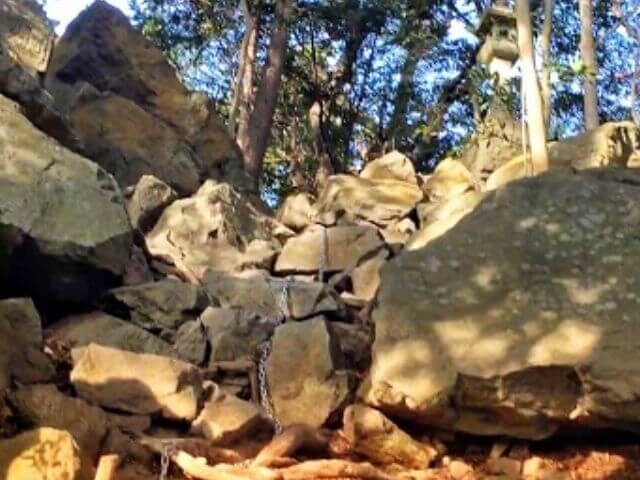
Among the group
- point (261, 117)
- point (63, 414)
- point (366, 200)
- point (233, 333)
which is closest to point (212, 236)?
point (366, 200)

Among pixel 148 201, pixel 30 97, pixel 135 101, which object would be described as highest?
pixel 135 101

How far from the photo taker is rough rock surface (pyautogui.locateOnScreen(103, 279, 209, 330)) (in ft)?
25.0

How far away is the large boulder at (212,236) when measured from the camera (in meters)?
10.0

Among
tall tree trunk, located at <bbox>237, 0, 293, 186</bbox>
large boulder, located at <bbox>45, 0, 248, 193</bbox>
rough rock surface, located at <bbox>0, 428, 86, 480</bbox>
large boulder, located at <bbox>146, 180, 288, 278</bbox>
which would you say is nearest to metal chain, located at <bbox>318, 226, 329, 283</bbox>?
large boulder, located at <bbox>146, 180, 288, 278</bbox>

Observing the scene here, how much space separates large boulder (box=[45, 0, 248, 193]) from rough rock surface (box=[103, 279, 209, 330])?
4.61m

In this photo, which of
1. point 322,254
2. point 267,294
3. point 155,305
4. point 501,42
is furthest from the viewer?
point 501,42

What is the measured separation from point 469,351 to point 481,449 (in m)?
0.76

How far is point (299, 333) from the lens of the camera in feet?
22.8

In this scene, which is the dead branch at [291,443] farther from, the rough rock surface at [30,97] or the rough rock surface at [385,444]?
the rough rock surface at [30,97]

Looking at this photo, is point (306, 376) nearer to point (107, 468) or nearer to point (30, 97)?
point (107, 468)

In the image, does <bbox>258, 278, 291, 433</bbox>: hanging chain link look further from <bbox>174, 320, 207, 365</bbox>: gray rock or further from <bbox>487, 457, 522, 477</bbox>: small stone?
<bbox>487, 457, 522, 477</bbox>: small stone

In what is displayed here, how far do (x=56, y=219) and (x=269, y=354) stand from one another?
213 centimetres

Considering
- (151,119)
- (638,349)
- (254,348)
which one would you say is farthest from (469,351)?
(151,119)

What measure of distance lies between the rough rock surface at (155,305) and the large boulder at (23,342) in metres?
1.43
